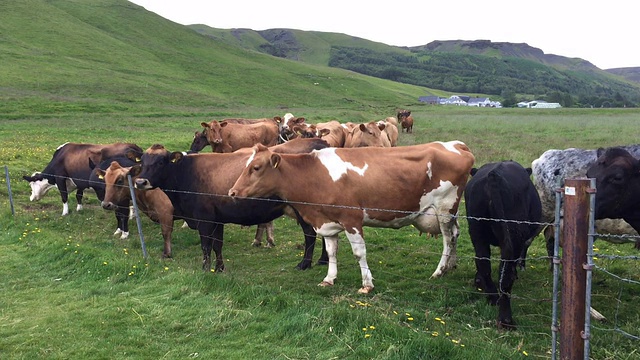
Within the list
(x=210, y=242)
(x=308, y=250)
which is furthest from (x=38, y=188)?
(x=308, y=250)

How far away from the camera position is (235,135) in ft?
63.8

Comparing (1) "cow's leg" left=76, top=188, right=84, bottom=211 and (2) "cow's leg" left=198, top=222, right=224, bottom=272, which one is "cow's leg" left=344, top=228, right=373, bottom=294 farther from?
(1) "cow's leg" left=76, top=188, right=84, bottom=211

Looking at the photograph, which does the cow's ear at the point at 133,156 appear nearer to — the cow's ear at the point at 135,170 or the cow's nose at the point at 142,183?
the cow's ear at the point at 135,170

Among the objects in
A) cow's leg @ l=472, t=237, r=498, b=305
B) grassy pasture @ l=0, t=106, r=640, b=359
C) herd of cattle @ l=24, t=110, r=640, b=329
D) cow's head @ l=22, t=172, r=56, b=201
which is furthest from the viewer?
cow's head @ l=22, t=172, r=56, b=201

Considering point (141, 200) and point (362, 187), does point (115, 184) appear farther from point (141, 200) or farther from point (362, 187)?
point (362, 187)

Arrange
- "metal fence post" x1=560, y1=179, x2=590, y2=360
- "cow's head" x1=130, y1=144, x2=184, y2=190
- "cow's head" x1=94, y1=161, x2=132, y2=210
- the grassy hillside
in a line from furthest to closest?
the grassy hillside < "cow's head" x1=94, y1=161, x2=132, y2=210 < "cow's head" x1=130, y1=144, x2=184, y2=190 < "metal fence post" x1=560, y1=179, x2=590, y2=360

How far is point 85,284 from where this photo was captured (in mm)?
7945

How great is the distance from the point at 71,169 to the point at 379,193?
10.1 meters

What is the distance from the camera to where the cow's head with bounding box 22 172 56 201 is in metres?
14.8

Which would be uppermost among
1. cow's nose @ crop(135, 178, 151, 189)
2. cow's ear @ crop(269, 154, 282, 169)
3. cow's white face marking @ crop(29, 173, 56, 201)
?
cow's ear @ crop(269, 154, 282, 169)

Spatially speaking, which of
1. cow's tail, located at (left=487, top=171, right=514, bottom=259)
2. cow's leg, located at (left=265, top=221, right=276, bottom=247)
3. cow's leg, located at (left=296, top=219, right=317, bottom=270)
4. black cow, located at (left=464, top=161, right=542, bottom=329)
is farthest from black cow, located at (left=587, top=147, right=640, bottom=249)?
cow's leg, located at (left=265, top=221, right=276, bottom=247)

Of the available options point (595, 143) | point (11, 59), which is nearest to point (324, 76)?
point (11, 59)

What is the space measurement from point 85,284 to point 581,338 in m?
6.90

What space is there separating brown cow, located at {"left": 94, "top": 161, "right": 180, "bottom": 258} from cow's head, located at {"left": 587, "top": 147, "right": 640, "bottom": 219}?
311 inches
